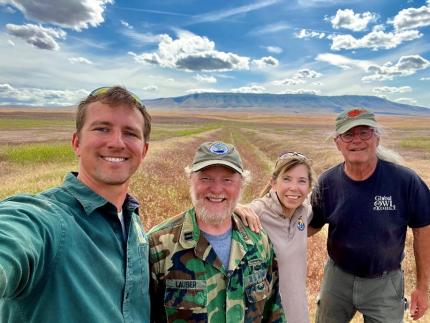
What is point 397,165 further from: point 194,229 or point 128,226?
point 128,226

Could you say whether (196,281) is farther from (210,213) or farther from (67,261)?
(67,261)

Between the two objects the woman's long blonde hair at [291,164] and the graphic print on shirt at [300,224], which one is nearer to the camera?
the graphic print on shirt at [300,224]

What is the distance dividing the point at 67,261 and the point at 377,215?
331 centimetres

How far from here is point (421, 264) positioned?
167 inches

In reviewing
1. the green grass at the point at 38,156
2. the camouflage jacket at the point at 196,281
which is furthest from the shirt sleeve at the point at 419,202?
the green grass at the point at 38,156

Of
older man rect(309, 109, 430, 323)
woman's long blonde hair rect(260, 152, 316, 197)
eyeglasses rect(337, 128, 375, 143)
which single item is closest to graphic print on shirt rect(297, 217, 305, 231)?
woman's long blonde hair rect(260, 152, 316, 197)

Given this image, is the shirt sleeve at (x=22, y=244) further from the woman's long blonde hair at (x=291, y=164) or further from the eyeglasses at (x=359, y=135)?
the eyeglasses at (x=359, y=135)

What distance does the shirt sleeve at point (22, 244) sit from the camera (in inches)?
58.7

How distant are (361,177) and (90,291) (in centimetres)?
325

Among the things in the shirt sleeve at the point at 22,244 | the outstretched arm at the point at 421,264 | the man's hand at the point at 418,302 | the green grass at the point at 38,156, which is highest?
the shirt sleeve at the point at 22,244

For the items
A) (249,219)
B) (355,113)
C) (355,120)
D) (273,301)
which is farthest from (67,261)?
(355,113)

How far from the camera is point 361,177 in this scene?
4.06 metres

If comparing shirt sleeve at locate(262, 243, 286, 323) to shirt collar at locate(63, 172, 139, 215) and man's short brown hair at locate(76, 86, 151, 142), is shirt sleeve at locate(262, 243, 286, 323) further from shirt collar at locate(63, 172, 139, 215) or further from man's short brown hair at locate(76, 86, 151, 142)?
man's short brown hair at locate(76, 86, 151, 142)

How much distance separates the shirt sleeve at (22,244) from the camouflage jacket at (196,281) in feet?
3.84
